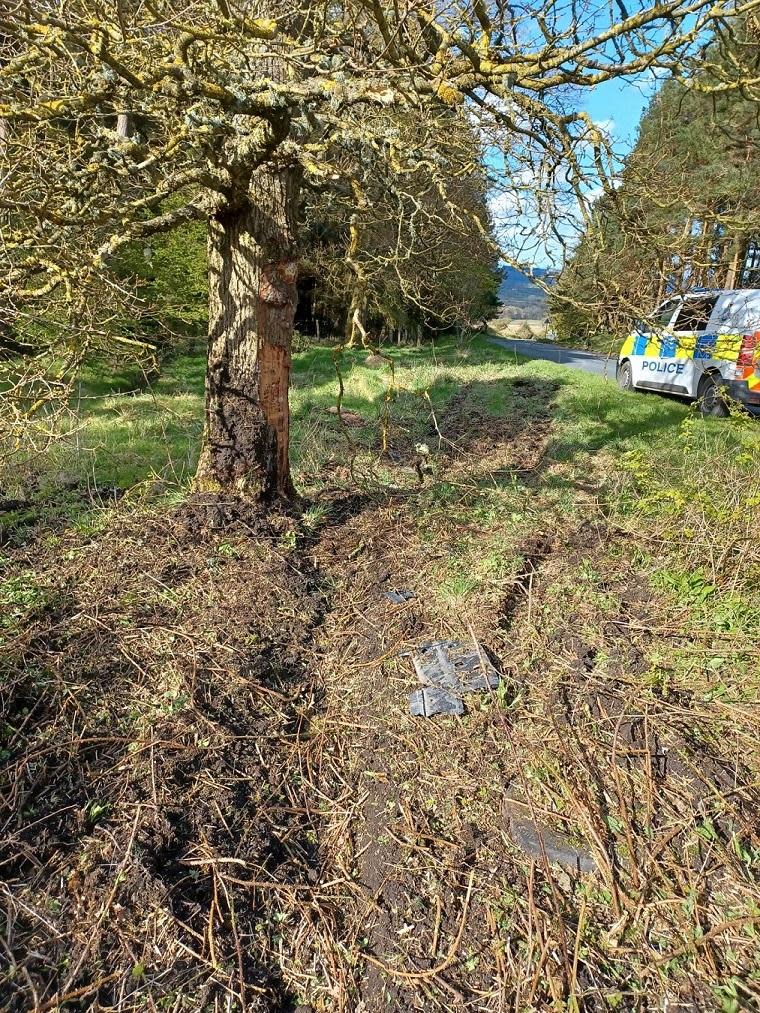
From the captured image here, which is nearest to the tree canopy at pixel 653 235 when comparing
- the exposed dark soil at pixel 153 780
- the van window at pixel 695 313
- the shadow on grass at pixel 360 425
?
the van window at pixel 695 313

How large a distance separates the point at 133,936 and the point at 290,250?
3977 millimetres

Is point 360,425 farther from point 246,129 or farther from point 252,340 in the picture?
point 246,129

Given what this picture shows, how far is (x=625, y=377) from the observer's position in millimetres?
11383

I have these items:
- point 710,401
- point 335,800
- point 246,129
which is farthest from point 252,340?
point 710,401

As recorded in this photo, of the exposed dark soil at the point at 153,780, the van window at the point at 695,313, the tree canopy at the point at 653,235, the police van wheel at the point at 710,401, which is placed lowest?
the exposed dark soil at the point at 153,780

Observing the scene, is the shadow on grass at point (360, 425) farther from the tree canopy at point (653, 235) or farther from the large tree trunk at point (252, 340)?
the tree canopy at point (653, 235)

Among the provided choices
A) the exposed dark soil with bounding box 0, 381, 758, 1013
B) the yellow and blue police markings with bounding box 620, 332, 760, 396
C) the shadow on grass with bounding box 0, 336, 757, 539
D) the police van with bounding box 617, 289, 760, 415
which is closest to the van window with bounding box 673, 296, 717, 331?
the police van with bounding box 617, 289, 760, 415

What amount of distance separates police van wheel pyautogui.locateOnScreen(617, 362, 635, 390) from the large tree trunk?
350 inches

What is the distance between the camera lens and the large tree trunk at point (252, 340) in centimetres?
394

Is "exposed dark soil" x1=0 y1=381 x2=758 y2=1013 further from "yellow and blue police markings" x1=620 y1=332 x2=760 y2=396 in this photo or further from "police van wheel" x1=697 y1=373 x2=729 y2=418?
"police van wheel" x1=697 y1=373 x2=729 y2=418

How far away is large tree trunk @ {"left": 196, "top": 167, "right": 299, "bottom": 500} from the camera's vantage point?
394 centimetres

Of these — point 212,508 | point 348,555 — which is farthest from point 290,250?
point 348,555

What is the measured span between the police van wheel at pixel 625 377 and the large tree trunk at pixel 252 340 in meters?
8.89

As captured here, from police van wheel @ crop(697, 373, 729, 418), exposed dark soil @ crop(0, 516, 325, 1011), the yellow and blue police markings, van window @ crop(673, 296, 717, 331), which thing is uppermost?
van window @ crop(673, 296, 717, 331)
